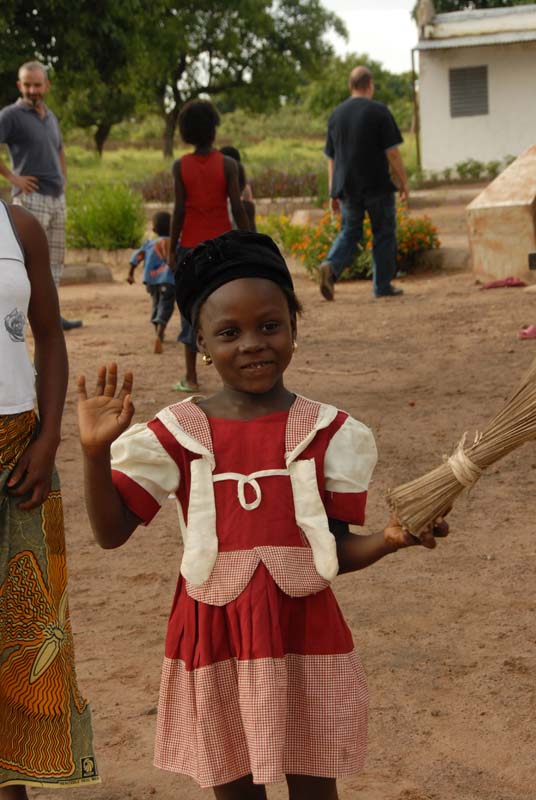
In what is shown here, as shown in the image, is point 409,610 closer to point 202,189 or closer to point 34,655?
point 34,655

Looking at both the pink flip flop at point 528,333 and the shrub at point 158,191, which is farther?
the shrub at point 158,191

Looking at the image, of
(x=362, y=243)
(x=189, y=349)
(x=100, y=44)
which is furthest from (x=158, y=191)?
(x=189, y=349)

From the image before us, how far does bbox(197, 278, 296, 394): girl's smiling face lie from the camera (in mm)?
2104

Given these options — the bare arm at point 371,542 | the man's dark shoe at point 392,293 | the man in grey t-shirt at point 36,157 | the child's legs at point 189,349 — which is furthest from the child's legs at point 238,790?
the man's dark shoe at point 392,293

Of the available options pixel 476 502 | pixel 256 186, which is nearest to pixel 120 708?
pixel 476 502

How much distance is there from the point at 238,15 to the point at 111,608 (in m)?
41.2

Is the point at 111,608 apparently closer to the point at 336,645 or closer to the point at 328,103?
the point at 336,645

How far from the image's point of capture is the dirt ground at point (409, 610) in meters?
2.97

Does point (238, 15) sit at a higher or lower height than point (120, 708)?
higher

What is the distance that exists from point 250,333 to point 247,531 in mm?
357

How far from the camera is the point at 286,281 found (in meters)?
2.19

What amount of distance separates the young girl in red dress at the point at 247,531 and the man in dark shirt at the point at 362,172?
783 cm

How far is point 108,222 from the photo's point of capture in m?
13.8

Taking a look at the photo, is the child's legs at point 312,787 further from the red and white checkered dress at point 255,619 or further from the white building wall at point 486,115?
the white building wall at point 486,115
